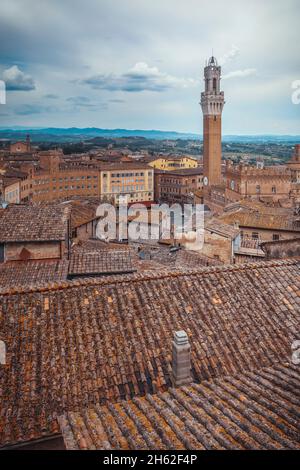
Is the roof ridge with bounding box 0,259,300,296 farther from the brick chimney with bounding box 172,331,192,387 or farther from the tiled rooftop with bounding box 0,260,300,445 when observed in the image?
the brick chimney with bounding box 172,331,192,387

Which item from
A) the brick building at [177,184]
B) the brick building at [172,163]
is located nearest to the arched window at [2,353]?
the brick building at [177,184]

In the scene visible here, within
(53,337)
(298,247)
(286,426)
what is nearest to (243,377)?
(286,426)

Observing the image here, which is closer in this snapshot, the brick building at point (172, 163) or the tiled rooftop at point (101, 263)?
the tiled rooftop at point (101, 263)

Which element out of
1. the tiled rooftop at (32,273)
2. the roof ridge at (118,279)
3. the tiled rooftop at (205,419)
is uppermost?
the roof ridge at (118,279)

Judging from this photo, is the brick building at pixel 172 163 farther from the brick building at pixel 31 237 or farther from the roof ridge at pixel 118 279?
the roof ridge at pixel 118 279

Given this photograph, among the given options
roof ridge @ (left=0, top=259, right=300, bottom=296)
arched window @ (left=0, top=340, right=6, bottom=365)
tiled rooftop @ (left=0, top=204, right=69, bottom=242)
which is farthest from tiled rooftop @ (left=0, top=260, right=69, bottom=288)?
arched window @ (left=0, top=340, right=6, bottom=365)

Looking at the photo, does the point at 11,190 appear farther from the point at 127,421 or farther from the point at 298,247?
the point at 127,421

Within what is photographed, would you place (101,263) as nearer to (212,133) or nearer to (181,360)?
(181,360)
